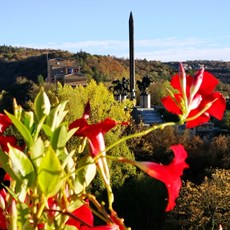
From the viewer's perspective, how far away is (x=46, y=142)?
2.57ft

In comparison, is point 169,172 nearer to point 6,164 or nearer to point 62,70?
→ point 6,164

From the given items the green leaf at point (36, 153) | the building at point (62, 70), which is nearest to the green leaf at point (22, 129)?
the green leaf at point (36, 153)

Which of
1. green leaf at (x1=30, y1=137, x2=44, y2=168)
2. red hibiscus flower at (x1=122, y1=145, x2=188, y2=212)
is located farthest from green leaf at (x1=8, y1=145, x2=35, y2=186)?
red hibiscus flower at (x1=122, y1=145, x2=188, y2=212)

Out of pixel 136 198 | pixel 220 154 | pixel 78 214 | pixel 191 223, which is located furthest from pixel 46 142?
pixel 220 154

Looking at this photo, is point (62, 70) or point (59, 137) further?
point (62, 70)

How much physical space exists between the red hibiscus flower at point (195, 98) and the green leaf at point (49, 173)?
0.72ft

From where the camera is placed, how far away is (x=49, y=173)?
700 mm

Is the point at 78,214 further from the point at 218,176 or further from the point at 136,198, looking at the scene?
the point at 136,198

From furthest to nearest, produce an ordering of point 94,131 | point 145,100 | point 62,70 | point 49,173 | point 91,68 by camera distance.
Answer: point 91,68
point 62,70
point 145,100
point 94,131
point 49,173

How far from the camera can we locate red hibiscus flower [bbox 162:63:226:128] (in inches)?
32.6

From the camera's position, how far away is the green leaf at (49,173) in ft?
2.26

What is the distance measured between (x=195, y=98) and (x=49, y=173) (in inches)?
10.9

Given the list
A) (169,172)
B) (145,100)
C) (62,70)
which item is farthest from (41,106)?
(62,70)

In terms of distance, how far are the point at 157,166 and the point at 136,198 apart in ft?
43.5
